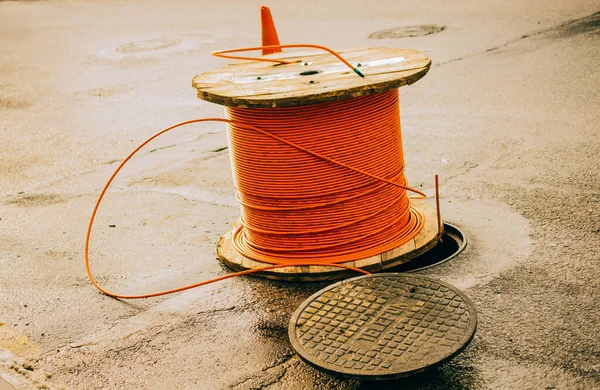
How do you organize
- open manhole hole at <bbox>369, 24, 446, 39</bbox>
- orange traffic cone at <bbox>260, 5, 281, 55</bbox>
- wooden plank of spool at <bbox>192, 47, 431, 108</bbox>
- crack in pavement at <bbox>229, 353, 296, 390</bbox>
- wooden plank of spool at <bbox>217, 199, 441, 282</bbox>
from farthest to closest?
1. open manhole hole at <bbox>369, 24, 446, 39</bbox>
2. orange traffic cone at <bbox>260, 5, 281, 55</bbox>
3. wooden plank of spool at <bbox>217, 199, 441, 282</bbox>
4. wooden plank of spool at <bbox>192, 47, 431, 108</bbox>
5. crack in pavement at <bbox>229, 353, 296, 390</bbox>

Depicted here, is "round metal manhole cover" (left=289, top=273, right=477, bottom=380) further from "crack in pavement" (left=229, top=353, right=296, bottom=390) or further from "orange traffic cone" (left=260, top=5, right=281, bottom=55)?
"orange traffic cone" (left=260, top=5, right=281, bottom=55)

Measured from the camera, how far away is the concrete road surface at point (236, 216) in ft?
10.8

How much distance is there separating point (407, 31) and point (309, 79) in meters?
7.04

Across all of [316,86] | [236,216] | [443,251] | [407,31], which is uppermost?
[316,86]

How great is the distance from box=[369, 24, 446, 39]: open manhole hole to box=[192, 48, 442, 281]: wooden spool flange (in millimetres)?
5897

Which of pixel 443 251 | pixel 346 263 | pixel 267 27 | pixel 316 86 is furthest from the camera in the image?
pixel 267 27

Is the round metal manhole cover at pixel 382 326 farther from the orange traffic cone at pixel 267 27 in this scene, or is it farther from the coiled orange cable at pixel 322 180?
Result: the orange traffic cone at pixel 267 27

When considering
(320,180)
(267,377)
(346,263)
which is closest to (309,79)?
(320,180)

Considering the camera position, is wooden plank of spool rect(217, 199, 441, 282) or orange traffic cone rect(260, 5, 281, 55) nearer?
wooden plank of spool rect(217, 199, 441, 282)

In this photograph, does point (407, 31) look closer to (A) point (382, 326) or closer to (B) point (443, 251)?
(B) point (443, 251)

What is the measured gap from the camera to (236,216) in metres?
5.02

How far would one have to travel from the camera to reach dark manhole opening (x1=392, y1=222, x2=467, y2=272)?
413 cm

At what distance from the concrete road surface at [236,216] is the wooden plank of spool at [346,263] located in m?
0.07

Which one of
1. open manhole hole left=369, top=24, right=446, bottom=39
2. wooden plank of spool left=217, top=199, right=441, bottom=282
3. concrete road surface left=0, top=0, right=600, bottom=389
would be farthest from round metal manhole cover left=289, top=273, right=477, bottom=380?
open manhole hole left=369, top=24, right=446, bottom=39
